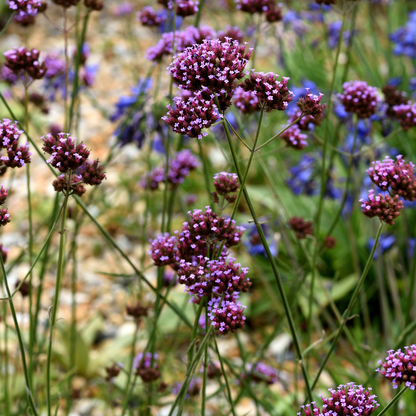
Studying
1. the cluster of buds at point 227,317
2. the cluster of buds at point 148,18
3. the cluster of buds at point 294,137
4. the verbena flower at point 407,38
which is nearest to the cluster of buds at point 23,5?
the cluster of buds at point 148,18

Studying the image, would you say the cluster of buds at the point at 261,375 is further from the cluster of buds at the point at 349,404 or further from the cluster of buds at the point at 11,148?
the cluster of buds at the point at 11,148

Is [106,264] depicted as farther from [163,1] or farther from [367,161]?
[163,1]

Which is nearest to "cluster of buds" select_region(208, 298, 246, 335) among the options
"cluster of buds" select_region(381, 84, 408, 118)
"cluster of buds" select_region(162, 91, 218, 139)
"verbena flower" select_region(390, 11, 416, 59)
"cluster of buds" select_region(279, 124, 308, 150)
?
"cluster of buds" select_region(162, 91, 218, 139)

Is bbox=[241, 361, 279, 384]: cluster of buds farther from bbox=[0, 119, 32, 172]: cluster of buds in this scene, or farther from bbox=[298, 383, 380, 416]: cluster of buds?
bbox=[0, 119, 32, 172]: cluster of buds

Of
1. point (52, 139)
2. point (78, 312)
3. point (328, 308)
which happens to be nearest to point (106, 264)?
point (78, 312)

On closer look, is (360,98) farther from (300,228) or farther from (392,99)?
(300,228)

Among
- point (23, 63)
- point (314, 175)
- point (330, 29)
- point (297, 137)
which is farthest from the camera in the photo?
point (330, 29)
